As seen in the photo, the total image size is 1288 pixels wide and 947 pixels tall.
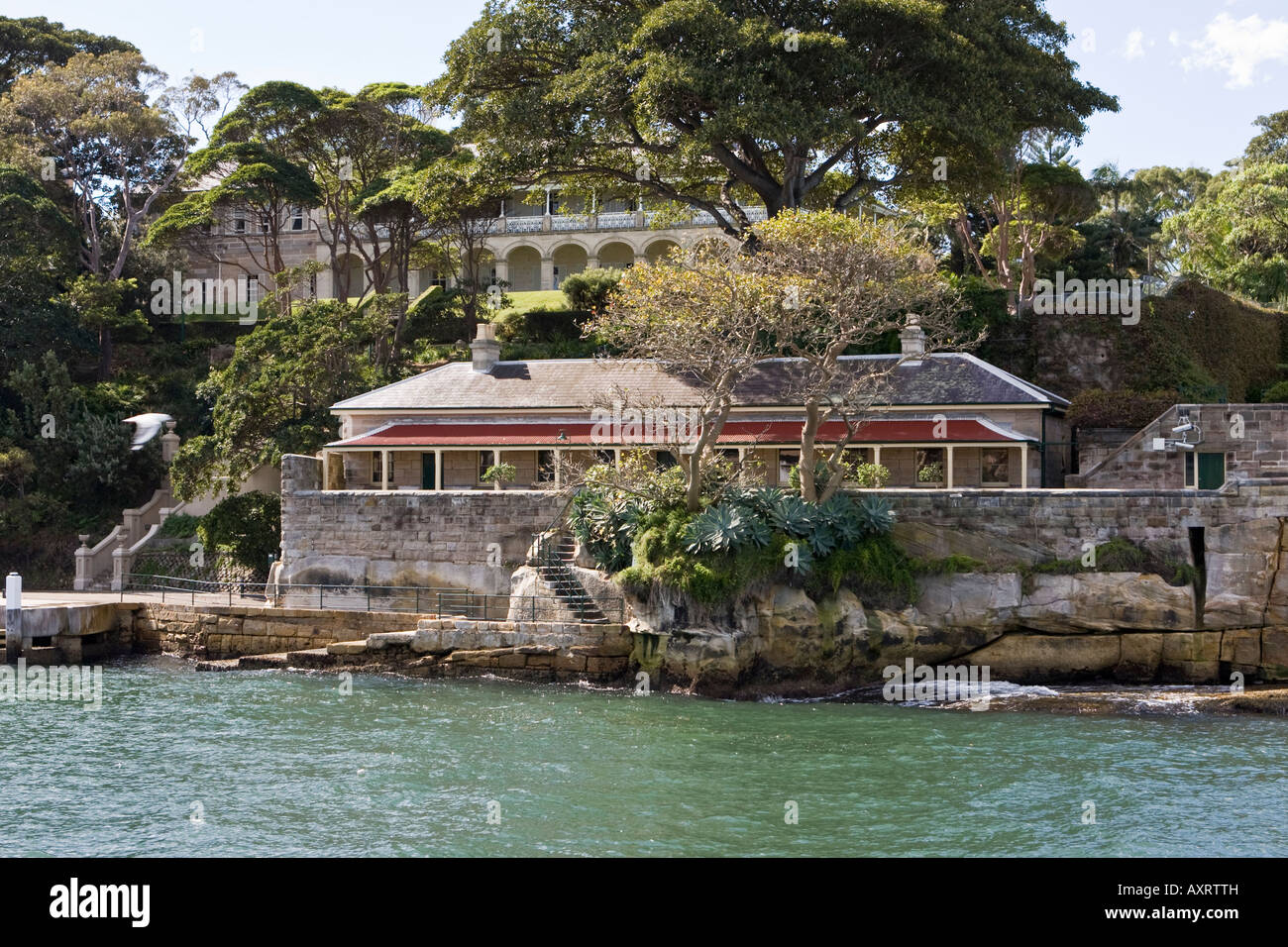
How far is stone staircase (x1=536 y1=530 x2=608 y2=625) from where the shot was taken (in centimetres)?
2744

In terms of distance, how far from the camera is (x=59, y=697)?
2536cm

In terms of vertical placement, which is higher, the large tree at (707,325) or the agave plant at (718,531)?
the large tree at (707,325)

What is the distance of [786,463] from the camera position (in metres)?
34.3

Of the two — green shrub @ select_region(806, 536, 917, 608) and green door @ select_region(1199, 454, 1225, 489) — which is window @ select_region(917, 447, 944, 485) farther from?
green shrub @ select_region(806, 536, 917, 608)

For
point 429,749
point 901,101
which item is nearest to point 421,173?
point 901,101

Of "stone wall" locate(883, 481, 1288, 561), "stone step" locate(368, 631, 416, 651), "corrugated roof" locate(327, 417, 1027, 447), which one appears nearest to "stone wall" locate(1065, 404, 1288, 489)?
"corrugated roof" locate(327, 417, 1027, 447)

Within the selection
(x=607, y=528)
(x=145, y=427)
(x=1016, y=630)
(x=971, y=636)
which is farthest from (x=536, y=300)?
(x=1016, y=630)

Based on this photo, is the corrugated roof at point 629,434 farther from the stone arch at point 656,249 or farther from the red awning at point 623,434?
the stone arch at point 656,249

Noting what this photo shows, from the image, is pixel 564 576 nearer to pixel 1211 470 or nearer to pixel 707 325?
pixel 707 325

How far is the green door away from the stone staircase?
47.0 feet

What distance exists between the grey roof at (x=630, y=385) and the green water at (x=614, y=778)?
11.8m

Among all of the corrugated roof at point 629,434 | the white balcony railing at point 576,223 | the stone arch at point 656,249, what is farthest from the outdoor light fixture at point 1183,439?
the stone arch at point 656,249

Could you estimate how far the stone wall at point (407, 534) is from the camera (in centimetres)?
3102

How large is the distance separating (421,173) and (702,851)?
31829 mm
